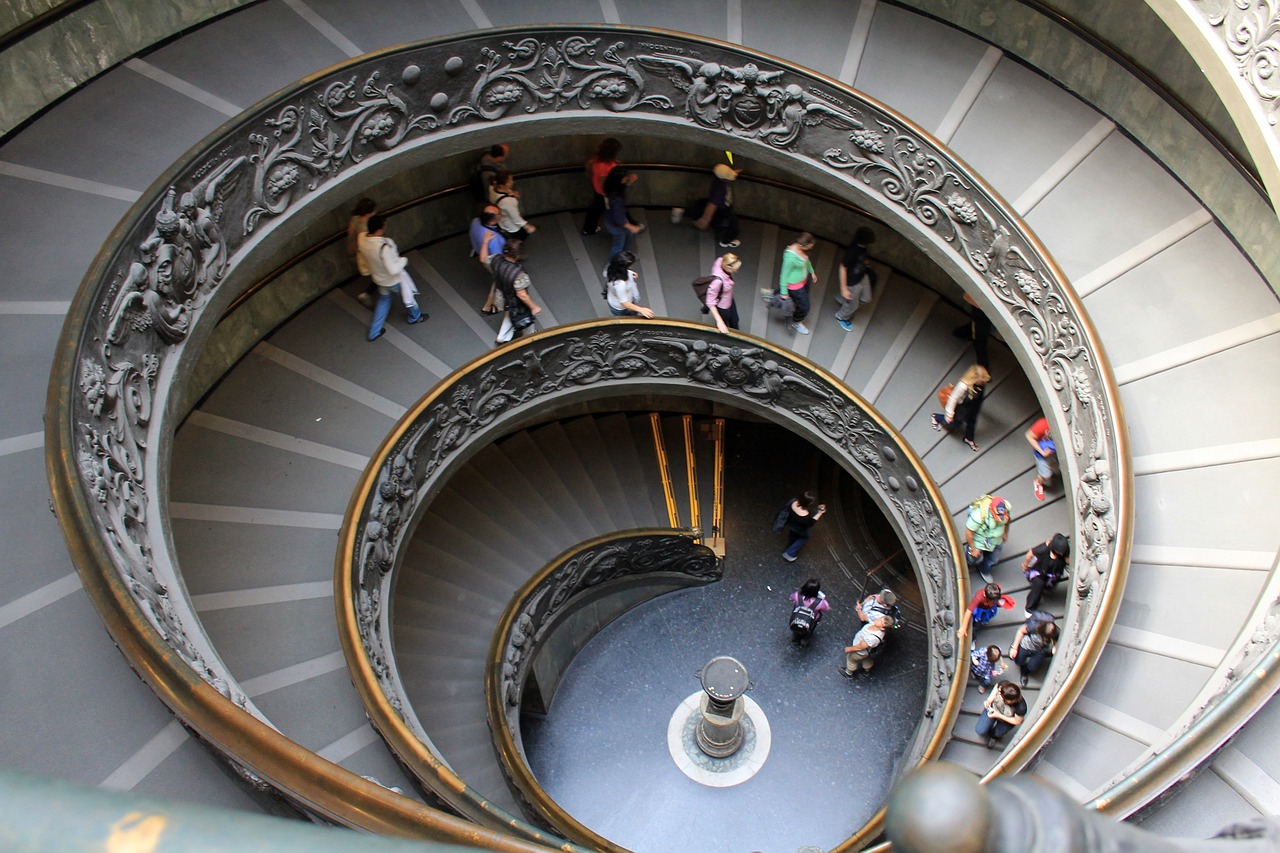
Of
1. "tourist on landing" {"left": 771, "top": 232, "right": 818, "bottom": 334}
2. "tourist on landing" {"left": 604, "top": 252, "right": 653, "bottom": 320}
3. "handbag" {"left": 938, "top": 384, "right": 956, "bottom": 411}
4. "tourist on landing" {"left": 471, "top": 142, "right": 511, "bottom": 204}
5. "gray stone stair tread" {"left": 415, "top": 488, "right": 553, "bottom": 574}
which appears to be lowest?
"gray stone stair tread" {"left": 415, "top": 488, "right": 553, "bottom": 574}

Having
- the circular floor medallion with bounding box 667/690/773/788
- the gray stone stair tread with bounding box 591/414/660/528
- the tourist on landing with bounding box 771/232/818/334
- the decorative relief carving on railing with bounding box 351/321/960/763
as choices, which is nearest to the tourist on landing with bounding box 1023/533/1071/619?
the decorative relief carving on railing with bounding box 351/321/960/763

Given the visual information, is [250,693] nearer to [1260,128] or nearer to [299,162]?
[299,162]

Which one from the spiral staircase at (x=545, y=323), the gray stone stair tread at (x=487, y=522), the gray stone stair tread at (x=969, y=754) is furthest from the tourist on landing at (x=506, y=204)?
the gray stone stair tread at (x=969, y=754)

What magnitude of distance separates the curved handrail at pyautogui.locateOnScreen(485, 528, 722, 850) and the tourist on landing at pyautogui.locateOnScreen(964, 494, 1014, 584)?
4.68 m

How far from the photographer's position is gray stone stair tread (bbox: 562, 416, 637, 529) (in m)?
14.2

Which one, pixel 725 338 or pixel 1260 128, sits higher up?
pixel 1260 128

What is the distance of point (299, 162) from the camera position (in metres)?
8.90

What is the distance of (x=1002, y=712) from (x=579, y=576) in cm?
617

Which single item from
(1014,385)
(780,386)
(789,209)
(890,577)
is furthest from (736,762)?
(789,209)

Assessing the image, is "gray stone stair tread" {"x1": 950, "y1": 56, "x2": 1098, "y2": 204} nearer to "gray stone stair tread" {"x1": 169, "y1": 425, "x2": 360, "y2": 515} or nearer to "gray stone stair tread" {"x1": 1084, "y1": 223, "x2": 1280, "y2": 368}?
"gray stone stair tread" {"x1": 1084, "y1": 223, "x2": 1280, "y2": 368}

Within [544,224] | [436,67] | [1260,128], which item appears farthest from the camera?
[544,224]

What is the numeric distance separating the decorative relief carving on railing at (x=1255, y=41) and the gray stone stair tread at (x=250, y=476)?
870cm

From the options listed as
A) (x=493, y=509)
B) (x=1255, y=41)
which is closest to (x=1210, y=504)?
(x=1255, y=41)

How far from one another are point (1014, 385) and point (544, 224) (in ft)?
21.6
